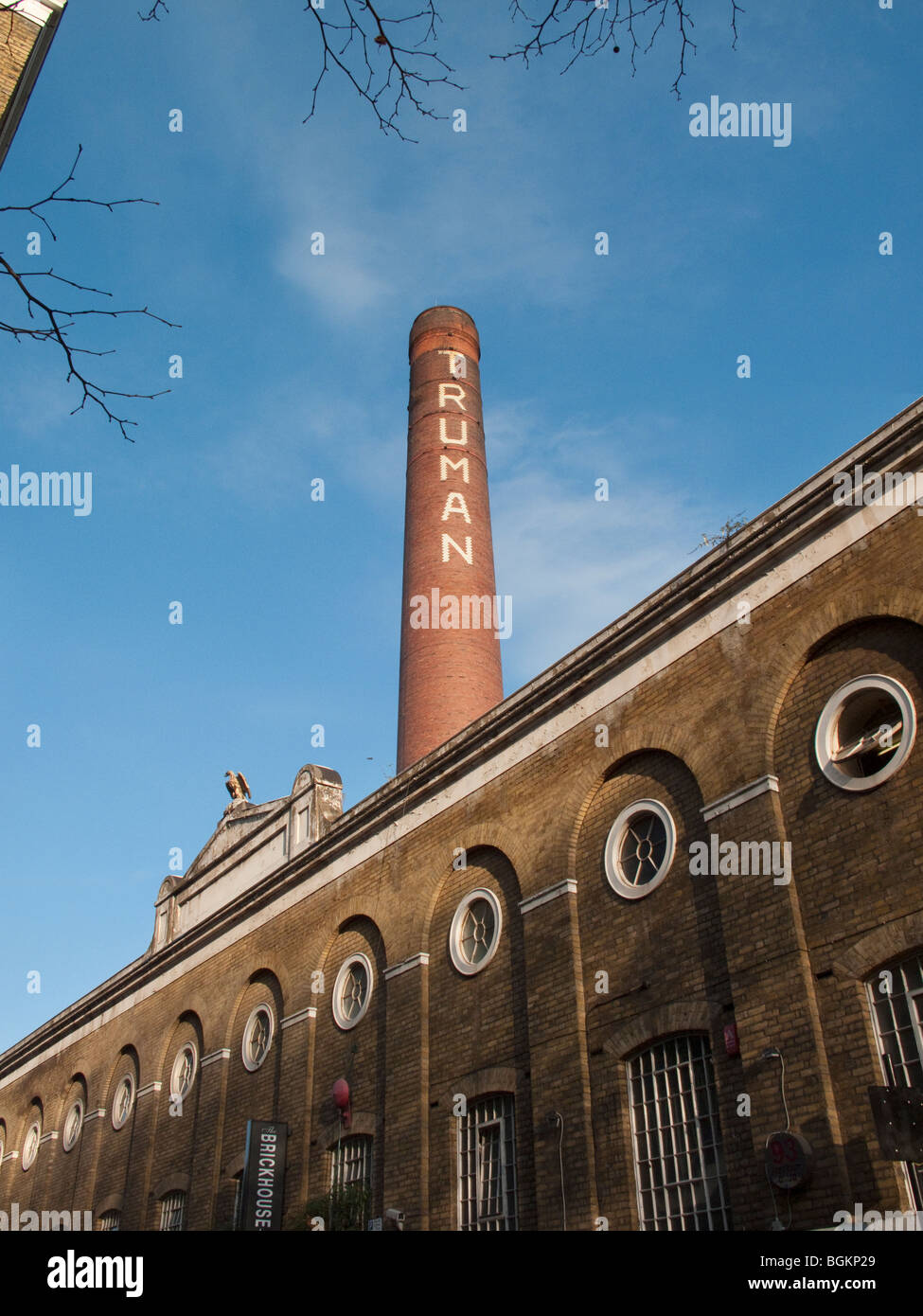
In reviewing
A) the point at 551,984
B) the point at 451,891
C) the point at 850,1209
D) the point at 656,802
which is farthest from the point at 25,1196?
the point at 850,1209

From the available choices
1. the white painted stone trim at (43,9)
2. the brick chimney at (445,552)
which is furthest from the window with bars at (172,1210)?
the white painted stone trim at (43,9)

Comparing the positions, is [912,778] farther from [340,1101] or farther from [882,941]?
[340,1101]

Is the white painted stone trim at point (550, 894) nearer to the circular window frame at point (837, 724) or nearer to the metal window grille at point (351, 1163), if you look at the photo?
the circular window frame at point (837, 724)

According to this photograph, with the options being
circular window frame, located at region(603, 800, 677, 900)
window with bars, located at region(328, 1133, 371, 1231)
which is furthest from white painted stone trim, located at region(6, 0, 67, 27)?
window with bars, located at region(328, 1133, 371, 1231)

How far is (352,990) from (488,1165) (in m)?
4.66

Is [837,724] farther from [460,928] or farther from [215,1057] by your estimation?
[215,1057]

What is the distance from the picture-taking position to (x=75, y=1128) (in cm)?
2677

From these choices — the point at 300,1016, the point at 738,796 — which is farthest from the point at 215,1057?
the point at 738,796

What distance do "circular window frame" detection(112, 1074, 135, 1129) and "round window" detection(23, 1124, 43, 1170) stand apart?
4.61 metres

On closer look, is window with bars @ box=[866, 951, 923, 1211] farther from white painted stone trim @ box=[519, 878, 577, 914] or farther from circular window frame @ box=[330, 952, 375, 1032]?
circular window frame @ box=[330, 952, 375, 1032]

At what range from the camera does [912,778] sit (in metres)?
10.8

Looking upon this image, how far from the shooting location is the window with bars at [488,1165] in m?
14.1

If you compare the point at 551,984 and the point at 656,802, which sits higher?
the point at 656,802

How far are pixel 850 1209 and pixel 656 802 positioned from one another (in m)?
4.83
